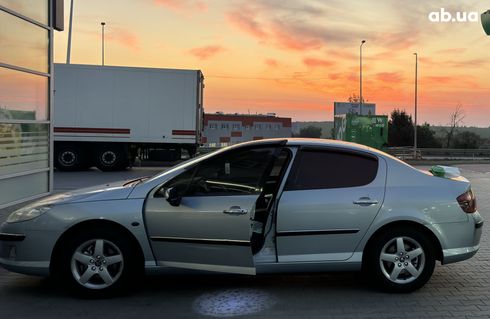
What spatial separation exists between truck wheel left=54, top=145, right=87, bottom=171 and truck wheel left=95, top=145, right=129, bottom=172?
1.91 feet

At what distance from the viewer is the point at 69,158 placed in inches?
755

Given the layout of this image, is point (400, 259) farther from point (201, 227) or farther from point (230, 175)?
point (201, 227)

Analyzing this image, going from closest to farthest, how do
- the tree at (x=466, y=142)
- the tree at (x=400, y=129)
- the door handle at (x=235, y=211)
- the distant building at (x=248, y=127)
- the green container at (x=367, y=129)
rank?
the door handle at (x=235, y=211), the distant building at (x=248, y=127), the green container at (x=367, y=129), the tree at (x=466, y=142), the tree at (x=400, y=129)

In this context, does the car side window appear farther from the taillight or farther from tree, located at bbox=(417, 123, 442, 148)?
tree, located at bbox=(417, 123, 442, 148)

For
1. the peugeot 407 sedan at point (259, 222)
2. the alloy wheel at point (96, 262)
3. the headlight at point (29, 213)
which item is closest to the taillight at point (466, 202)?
the peugeot 407 sedan at point (259, 222)

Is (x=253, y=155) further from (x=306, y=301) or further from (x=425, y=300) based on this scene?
(x=425, y=300)

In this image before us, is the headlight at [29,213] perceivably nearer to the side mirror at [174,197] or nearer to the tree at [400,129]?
the side mirror at [174,197]

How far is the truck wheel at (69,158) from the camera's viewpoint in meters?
19.1

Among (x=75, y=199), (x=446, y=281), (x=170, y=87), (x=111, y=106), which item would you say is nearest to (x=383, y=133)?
(x=170, y=87)

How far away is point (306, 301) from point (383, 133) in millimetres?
23424

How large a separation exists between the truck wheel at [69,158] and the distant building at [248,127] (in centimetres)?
701

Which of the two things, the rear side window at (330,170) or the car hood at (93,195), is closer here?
the car hood at (93,195)

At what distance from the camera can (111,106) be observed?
62.9 ft

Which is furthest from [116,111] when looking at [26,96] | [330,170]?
[330,170]
